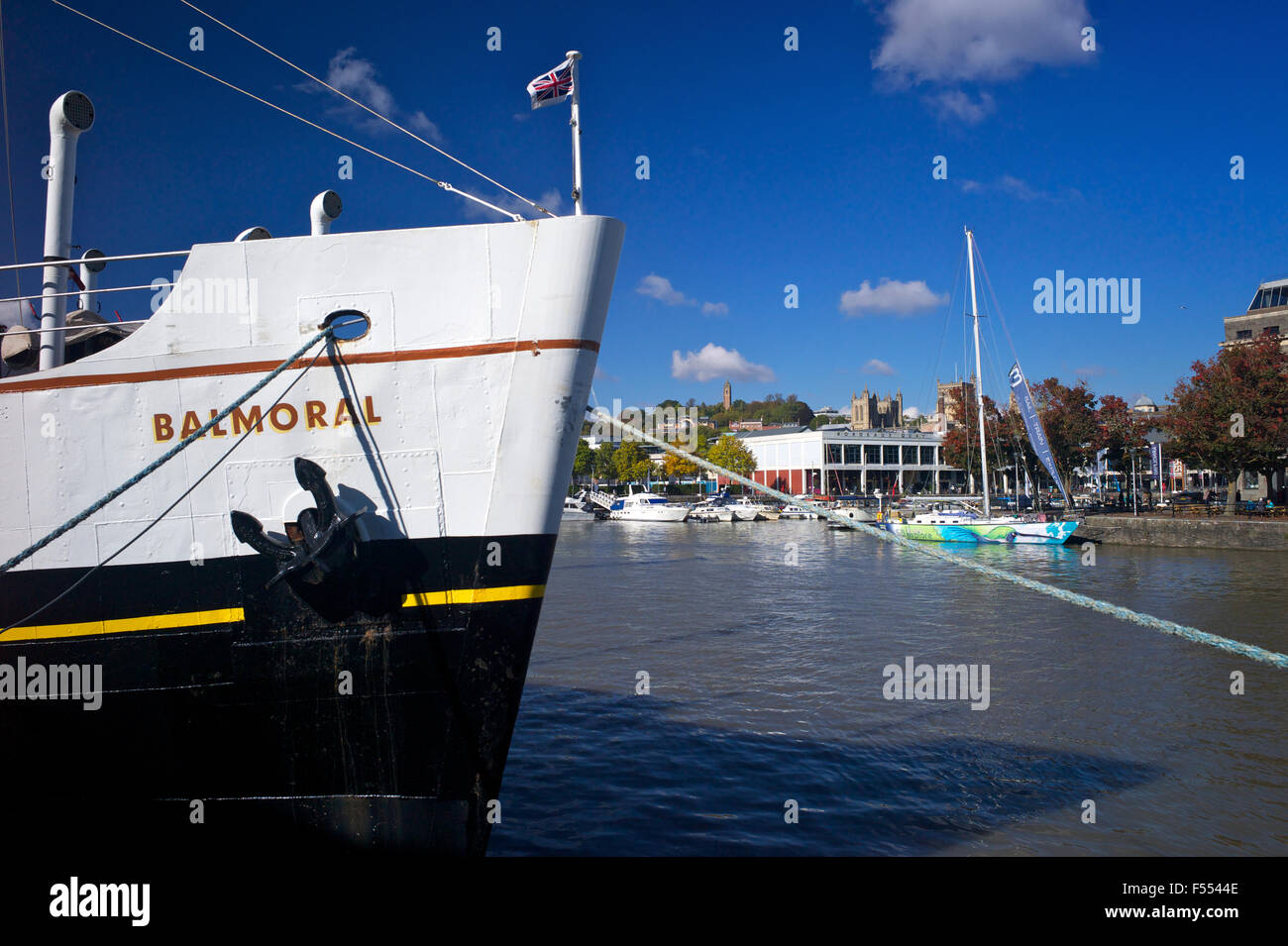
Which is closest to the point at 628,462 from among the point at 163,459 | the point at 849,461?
the point at 849,461

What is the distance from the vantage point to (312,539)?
5.17 meters

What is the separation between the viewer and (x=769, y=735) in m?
10.6

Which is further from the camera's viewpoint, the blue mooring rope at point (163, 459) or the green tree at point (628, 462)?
the green tree at point (628, 462)

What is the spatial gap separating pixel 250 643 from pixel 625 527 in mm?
56024

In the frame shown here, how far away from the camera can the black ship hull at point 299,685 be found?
5352 mm

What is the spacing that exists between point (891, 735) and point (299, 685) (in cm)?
800

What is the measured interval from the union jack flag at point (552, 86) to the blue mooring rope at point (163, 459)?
2397 mm

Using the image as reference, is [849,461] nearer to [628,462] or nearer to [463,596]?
[628,462]

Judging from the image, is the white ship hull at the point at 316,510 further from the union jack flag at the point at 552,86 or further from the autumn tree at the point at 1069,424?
the autumn tree at the point at 1069,424

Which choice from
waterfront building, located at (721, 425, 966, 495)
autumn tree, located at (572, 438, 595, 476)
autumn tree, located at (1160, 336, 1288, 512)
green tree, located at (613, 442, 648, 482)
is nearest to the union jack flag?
autumn tree, located at (1160, 336, 1288, 512)

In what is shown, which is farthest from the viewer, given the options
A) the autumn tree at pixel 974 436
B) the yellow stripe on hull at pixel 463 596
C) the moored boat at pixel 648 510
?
the moored boat at pixel 648 510

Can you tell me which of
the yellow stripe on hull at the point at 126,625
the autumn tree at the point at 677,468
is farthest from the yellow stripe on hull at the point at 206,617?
the autumn tree at the point at 677,468
